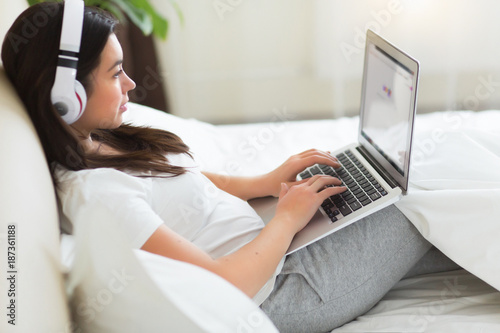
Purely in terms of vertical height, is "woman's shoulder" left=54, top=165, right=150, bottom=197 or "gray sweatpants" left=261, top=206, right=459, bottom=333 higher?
"woman's shoulder" left=54, top=165, right=150, bottom=197

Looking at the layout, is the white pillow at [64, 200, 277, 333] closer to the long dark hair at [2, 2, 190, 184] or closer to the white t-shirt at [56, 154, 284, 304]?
the white t-shirt at [56, 154, 284, 304]

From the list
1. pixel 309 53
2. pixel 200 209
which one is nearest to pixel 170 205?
pixel 200 209

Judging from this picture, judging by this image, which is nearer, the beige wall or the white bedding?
the white bedding

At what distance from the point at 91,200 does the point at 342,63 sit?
6.47ft

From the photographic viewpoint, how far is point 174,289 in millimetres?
748

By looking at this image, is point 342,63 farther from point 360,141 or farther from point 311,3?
point 360,141

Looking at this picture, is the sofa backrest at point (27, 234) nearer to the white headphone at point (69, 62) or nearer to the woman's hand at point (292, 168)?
the white headphone at point (69, 62)

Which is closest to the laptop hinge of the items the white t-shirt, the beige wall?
the white t-shirt

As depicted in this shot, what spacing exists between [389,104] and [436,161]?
0.54 feet

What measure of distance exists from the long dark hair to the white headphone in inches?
0.6

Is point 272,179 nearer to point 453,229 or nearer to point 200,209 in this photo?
point 200,209

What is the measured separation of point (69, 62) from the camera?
38.1 inches

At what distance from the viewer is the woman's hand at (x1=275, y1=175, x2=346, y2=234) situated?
1.04m

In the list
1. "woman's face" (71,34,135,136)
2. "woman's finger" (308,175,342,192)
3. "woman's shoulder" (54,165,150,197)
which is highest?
"woman's face" (71,34,135,136)
